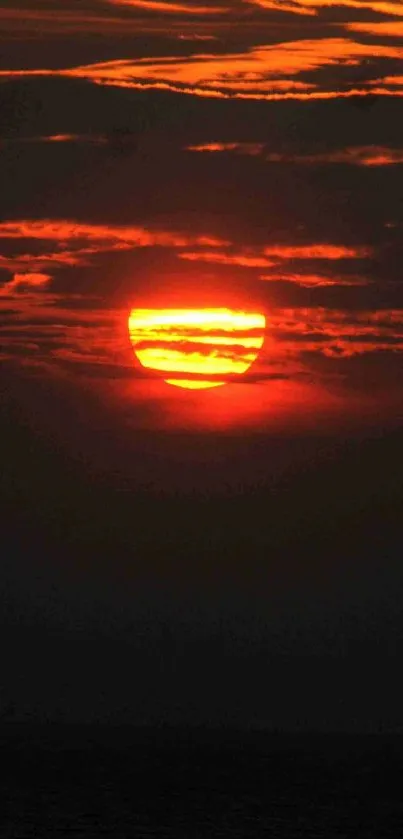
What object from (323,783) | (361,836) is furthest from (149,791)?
(361,836)

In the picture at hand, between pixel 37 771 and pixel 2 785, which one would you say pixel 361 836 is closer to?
pixel 2 785

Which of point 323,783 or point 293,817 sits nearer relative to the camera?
point 293,817

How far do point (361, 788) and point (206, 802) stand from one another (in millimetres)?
23379

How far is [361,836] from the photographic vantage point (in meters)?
137

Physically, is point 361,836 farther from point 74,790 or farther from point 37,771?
point 37,771

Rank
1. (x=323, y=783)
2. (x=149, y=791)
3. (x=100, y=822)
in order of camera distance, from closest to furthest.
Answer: (x=100, y=822), (x=149, y=791), (x=323, y=783)

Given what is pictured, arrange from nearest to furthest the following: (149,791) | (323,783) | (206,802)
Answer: (206,802) → (149,791) → (323,783)

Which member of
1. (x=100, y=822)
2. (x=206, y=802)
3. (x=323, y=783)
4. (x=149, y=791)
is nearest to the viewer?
(x=100, y=822)

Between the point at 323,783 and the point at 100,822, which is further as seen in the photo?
the point at 323,783

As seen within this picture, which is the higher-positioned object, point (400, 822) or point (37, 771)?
point (37, 771)

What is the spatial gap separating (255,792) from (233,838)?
39.4 m

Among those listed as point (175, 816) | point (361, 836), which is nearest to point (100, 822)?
point (175, 816)

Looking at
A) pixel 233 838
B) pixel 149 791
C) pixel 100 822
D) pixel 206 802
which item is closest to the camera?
pixel 233 838

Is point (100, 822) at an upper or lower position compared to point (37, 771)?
lower
